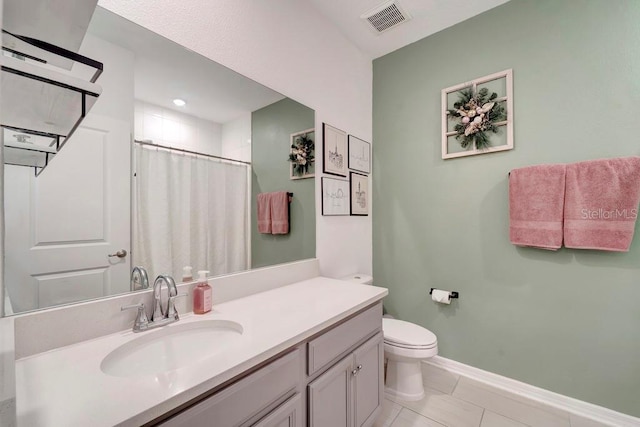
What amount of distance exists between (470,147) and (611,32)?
93 centimetres

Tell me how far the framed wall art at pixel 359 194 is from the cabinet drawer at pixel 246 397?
1.49 meters

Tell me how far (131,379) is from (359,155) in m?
2.12

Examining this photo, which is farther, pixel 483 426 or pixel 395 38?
pixel 395 38

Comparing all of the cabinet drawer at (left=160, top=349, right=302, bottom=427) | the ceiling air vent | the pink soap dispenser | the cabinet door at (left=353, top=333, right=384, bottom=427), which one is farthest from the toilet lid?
the ceiling air vent

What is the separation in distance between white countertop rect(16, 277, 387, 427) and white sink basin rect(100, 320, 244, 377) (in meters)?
0.02

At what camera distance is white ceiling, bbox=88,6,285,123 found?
1050mm

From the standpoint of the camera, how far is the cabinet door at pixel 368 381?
1.31 meters

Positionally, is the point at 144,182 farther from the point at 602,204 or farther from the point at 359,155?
the point at 602,204

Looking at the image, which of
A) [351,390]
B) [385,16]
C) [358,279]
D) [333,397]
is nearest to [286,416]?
[333,397]

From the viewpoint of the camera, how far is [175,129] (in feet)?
4.10

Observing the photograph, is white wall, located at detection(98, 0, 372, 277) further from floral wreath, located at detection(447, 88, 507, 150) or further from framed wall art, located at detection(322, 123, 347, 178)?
floral wreath, located at detection(447, 88, 507, 150)

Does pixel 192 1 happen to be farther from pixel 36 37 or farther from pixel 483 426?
pixel 483 426

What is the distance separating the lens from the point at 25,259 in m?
0.86

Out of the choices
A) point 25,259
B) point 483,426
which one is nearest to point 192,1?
point 25,259
